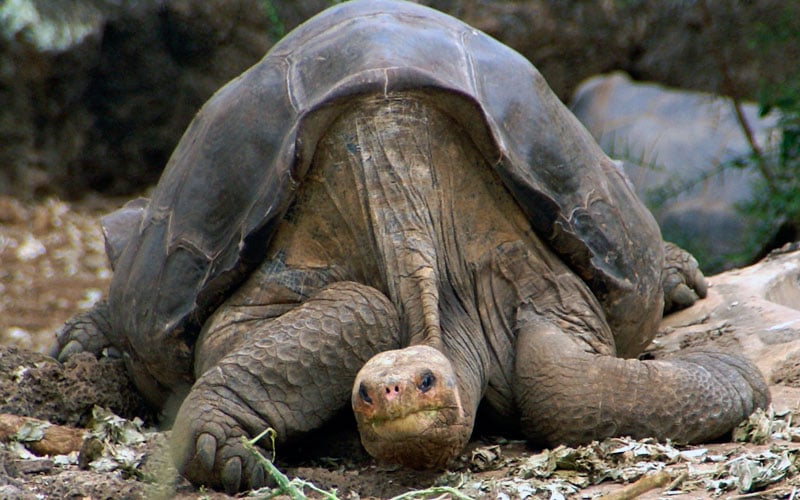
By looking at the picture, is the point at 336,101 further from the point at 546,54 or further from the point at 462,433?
the point at 546,54

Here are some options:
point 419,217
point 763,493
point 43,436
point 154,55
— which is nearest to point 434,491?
point 763,493

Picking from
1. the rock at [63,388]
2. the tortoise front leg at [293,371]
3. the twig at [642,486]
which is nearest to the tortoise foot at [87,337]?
the rock at [63,388]

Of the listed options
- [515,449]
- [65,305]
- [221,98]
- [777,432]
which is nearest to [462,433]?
[515,449]

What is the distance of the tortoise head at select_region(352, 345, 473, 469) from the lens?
254cm

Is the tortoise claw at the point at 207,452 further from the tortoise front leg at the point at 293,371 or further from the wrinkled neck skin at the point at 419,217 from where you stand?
the wrinkled neck skin at the point at 419,217

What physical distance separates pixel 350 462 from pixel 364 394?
0.60 m

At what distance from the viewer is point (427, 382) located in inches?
102

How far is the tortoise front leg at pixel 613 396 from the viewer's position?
9.91ft

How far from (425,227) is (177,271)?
0.77 meters

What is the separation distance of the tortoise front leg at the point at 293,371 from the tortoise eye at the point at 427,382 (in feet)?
1.46

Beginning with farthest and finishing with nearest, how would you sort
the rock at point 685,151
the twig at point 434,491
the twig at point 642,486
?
1. the rock at point 685,151
2. the twig at point 434,491
3. the twig at point 642,486

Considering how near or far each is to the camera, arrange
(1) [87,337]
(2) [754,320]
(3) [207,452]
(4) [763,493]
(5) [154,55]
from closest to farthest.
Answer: (4) [763,493] < (3) [207,452] < (1) [87,337] < (2) [754,320] < (5) [154,55]

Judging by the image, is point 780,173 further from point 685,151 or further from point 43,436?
point 43,436

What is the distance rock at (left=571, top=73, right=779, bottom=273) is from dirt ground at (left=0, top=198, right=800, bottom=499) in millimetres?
2384
